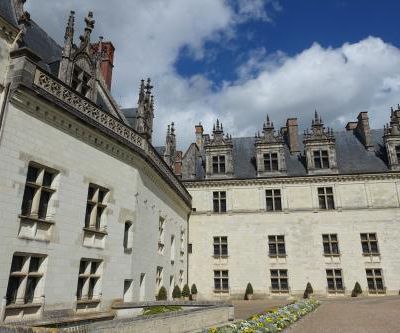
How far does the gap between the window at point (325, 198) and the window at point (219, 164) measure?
7.86 m

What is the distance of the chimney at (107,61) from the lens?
20984 mm

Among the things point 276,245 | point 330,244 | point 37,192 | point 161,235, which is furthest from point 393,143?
point 37,192

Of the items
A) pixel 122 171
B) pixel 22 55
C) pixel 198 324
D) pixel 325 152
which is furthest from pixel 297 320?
pixel 325 152

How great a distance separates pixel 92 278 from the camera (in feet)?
37.7

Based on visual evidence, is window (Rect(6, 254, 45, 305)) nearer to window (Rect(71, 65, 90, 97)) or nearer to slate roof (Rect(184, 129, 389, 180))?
window (Rect(71, 65, 90, 97))

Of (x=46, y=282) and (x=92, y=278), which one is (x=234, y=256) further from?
(x=46, y=282)

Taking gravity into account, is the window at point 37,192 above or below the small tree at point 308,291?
above

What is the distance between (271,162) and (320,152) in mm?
3905

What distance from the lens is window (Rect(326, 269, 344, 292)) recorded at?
969 inches

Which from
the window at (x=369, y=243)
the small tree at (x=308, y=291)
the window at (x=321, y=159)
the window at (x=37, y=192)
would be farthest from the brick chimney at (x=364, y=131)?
the window at (x=37, y=192)

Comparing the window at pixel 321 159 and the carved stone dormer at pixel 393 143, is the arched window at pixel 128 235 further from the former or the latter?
the carved stone dormer at pixel 393 143

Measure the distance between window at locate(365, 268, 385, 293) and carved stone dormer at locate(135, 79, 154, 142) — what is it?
18.6 metres

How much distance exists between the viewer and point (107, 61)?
21.4 meters

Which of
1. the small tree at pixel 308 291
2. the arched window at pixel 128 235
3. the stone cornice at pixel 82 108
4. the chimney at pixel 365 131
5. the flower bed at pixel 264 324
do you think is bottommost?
the flower bed at pixel 264 324
